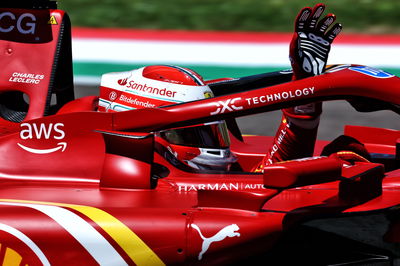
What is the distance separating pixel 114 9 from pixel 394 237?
8.12 m

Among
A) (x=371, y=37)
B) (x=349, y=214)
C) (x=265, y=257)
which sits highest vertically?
(x=371, y=37)

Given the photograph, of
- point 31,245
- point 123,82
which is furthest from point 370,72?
point 31,245

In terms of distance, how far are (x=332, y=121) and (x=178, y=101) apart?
3.44m

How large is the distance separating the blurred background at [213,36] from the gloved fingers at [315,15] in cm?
337

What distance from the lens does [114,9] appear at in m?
10.3

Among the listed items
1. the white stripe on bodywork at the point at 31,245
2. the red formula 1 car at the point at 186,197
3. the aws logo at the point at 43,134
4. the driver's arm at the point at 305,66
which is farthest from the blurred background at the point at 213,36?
the white stripe on bodywork at the point at 31,245

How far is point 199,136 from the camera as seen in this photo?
3.45 meters

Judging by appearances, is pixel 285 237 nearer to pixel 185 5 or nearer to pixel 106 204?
pixel 106 204

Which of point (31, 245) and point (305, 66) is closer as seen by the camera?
point (31, 245)

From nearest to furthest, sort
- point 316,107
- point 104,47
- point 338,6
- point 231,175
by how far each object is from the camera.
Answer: point 231,175 → point 316,107 → point 104,47 → point 338,6

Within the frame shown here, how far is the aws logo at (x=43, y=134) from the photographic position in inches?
128

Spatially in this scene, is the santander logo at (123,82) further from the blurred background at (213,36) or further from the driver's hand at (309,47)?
the blurred background at (213,36)

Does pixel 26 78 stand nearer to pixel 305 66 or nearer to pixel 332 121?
pixel 305 66

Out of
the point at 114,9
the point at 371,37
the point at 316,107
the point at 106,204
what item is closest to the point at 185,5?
the point at 114,9
